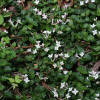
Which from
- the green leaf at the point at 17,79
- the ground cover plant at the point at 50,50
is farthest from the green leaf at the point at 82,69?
the green leaf at the point at 17,79

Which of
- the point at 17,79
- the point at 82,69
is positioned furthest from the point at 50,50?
the point at 17,79

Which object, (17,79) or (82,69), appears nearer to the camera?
(17,79)

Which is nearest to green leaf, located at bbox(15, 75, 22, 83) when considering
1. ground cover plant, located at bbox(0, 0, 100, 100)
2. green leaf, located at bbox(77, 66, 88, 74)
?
ground cover plant, located at bbox(0, 0, 100, 100)

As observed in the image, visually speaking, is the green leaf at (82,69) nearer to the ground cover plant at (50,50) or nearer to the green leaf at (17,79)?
the ground cover plant at (50,50)

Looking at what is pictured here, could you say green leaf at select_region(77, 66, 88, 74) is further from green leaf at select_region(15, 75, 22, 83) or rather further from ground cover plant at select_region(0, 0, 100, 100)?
green leaf at select_region(15, 75, 22, 83)

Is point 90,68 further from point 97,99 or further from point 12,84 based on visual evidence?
point 12,84

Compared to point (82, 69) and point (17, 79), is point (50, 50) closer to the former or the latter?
point (82, 69)

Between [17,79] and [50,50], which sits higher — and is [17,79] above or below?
below

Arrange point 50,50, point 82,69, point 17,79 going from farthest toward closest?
point 50,50 < point 82,69 < point 17,79
